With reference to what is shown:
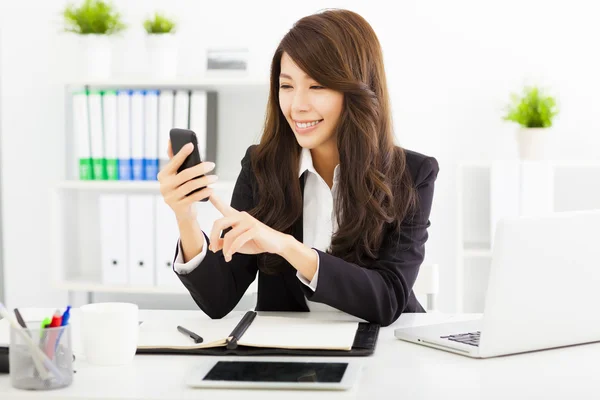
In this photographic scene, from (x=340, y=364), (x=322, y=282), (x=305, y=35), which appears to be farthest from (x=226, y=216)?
(x=305, y=35)

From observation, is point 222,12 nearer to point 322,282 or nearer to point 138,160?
point 138,160

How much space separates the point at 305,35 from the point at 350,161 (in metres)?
0.30

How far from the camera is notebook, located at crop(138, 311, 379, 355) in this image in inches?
53.5

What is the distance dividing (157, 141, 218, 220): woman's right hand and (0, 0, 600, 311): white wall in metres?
1.76

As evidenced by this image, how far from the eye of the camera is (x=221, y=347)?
4.55 ft

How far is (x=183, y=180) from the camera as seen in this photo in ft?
4.83

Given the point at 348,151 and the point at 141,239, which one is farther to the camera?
the point at 141,239

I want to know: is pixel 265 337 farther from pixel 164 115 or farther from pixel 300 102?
pixel 164 115

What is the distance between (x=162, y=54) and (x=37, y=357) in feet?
6.81

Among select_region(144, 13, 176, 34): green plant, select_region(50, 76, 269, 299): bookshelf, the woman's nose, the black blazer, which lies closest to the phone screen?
the black blazer

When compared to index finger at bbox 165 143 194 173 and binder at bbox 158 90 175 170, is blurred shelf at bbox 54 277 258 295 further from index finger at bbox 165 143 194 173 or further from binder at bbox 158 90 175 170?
index finger at bbox 165 143 194 173

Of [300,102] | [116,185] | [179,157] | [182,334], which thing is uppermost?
[300,102]

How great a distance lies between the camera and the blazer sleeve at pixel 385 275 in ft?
5.24

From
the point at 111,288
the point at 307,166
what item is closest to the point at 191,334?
the point at 307,166
